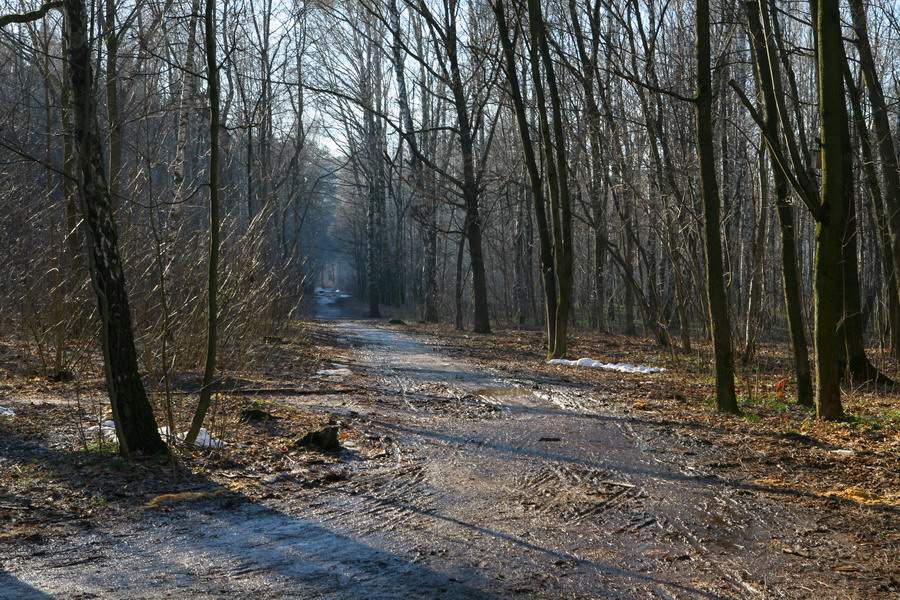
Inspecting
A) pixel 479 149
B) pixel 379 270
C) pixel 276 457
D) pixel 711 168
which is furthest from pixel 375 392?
pixel 379 270

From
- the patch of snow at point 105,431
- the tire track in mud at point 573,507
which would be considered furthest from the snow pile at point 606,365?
the patch of snow at point 105,431

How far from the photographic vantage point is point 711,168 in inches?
348

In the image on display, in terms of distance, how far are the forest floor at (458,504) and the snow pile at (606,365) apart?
4362mm

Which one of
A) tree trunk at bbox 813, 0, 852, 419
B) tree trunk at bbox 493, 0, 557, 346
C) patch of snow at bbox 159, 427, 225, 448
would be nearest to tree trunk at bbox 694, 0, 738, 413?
tree trunk at bbox 813, 0, 852, 419

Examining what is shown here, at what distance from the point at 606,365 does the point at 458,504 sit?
9971 mm

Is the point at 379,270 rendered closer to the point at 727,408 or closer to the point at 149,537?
the point at 727,408

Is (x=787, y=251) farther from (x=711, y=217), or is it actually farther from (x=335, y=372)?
(x=335, y=372)

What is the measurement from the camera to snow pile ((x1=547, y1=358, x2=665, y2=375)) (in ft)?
46.5

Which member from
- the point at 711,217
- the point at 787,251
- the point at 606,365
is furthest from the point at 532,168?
the point at 711,217

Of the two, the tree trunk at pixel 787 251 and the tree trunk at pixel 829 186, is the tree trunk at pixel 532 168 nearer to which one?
the tree trunk at pixel 787 251

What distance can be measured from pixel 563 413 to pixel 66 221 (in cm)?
936

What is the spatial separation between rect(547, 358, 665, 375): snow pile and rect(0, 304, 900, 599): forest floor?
436 centimetres

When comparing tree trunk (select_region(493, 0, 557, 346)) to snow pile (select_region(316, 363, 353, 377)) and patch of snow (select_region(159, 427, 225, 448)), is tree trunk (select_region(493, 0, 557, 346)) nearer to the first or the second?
snow pile (select_region(316, 363, 353, 377))

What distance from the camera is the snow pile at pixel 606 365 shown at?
14168mm
